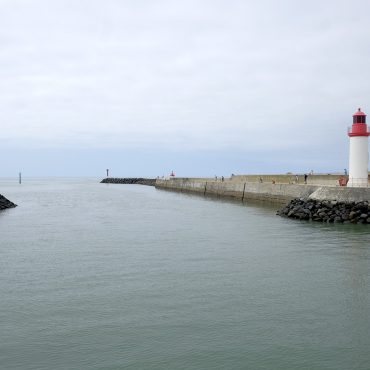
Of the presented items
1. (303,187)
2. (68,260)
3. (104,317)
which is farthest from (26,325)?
(303,187)

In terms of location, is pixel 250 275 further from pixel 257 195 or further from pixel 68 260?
pixel 257 195

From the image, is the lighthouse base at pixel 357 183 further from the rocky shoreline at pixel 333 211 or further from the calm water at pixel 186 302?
the calm water at pixel 186 302

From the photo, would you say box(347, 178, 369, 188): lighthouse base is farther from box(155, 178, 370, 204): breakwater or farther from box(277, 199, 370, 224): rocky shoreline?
box(277, 199, 370, 224): rocky shoreline

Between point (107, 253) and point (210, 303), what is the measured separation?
5.82 meters

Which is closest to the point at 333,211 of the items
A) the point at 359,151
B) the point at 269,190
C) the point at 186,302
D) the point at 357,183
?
the point at 357,183

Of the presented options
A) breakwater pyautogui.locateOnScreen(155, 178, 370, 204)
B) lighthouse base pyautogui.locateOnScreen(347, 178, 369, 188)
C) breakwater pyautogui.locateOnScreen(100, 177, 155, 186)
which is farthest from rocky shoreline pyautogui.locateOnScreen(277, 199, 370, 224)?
breakwater pyautogui.locateOnScreen(100, 177, 155, 186)

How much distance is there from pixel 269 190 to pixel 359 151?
11458 millimetres

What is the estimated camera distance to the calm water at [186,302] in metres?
6.59

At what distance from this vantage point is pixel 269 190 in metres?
33.7

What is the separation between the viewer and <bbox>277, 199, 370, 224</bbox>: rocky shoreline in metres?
19.9

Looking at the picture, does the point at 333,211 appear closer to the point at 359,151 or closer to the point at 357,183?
the point at 357,183

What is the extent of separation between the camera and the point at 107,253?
45.7 ft

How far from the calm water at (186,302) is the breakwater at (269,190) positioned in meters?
4.10

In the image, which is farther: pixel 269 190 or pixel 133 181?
pixel 133 181
